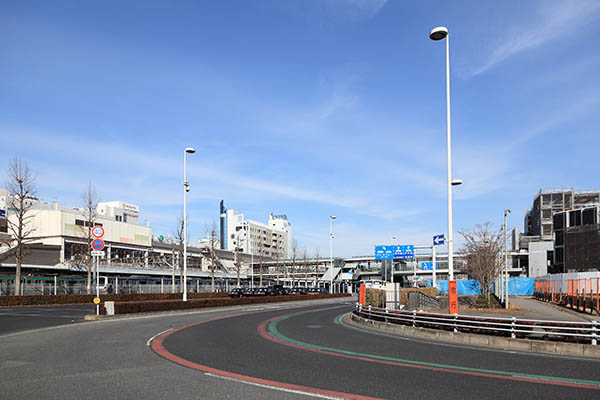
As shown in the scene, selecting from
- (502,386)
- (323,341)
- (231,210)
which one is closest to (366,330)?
(323,341)

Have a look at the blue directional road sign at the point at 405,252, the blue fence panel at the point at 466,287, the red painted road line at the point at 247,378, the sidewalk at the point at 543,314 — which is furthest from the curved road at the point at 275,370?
the blue fence panel at the point at 466,287

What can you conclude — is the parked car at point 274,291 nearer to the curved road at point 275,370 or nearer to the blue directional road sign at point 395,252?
the blue directional road sign at point 395,252

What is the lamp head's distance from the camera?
63.3ft

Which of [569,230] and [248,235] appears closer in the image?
[569,230]

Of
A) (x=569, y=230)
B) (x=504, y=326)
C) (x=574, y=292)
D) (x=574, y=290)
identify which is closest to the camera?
(x=504, y=326)

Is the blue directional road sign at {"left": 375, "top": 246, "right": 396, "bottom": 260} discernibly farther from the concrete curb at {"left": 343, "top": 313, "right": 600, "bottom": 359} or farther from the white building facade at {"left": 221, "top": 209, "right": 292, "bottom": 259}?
the white building facade at {"left": 221, "top": 209, "right": 292, "bottom": 259}

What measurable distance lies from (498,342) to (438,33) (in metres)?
11.4

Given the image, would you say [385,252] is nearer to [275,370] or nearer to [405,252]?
[405,252]

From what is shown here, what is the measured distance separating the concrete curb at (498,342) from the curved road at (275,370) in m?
1.09

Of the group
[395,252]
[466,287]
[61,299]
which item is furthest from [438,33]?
[466,287]

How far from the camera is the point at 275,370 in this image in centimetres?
1045

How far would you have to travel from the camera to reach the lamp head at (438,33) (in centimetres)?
1928

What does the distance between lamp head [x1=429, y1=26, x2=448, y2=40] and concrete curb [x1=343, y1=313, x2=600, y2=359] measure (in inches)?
430

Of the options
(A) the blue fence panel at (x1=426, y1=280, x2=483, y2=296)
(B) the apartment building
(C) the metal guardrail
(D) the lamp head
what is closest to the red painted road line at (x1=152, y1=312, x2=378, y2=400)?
(C) the metal guardrail
